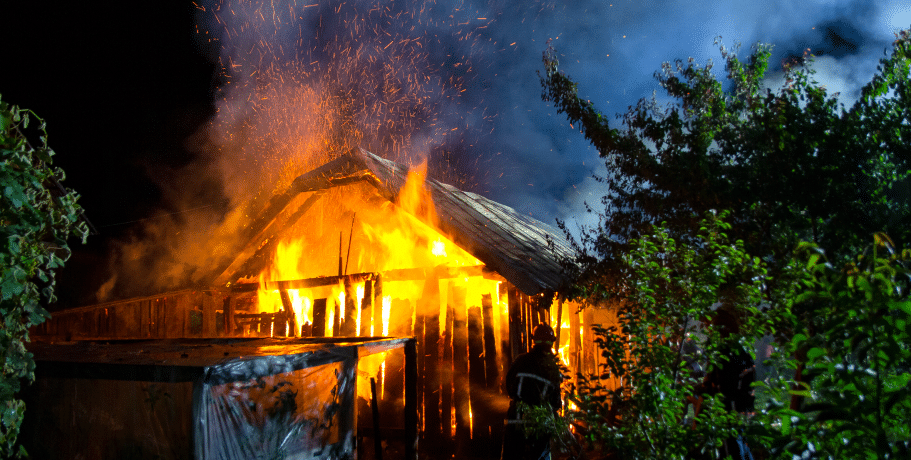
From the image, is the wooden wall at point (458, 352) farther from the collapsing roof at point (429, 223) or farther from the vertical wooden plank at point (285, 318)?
the collapsing roof at point (429, 223)

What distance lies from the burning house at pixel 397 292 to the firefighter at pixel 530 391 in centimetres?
59

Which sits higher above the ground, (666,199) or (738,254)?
(666,199)

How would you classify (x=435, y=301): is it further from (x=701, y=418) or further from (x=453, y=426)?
(x=701, y=418)

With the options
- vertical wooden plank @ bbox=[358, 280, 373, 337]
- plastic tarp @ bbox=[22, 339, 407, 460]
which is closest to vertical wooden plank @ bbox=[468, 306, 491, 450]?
vertical wooden plank @ bbox=[358, 280, 373, 337]

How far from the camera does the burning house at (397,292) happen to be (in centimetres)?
746

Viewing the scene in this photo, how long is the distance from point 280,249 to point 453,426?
18.2 feet

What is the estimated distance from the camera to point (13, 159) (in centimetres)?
241

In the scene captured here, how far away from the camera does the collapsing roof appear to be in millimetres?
6602

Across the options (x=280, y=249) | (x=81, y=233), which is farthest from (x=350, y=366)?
(x=280, y=249)

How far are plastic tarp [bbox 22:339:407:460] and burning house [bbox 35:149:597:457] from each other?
5.61 feet

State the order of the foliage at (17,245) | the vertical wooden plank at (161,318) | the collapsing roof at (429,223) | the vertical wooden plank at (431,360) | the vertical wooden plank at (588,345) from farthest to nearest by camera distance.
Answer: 1. the vertical wooden plank at (161,318)
2. the vertical wooden plank at (588,345)
3. the vertical wooden plank at (431,360)
4. the collapsing roof at (429,223)
5. the foliage at (17,245)

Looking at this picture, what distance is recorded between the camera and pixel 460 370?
7777 millimetres

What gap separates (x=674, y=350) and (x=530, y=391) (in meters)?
2.82

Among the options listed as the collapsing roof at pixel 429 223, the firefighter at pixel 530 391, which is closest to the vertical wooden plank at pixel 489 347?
the collapsing roof at pixel 429 223
